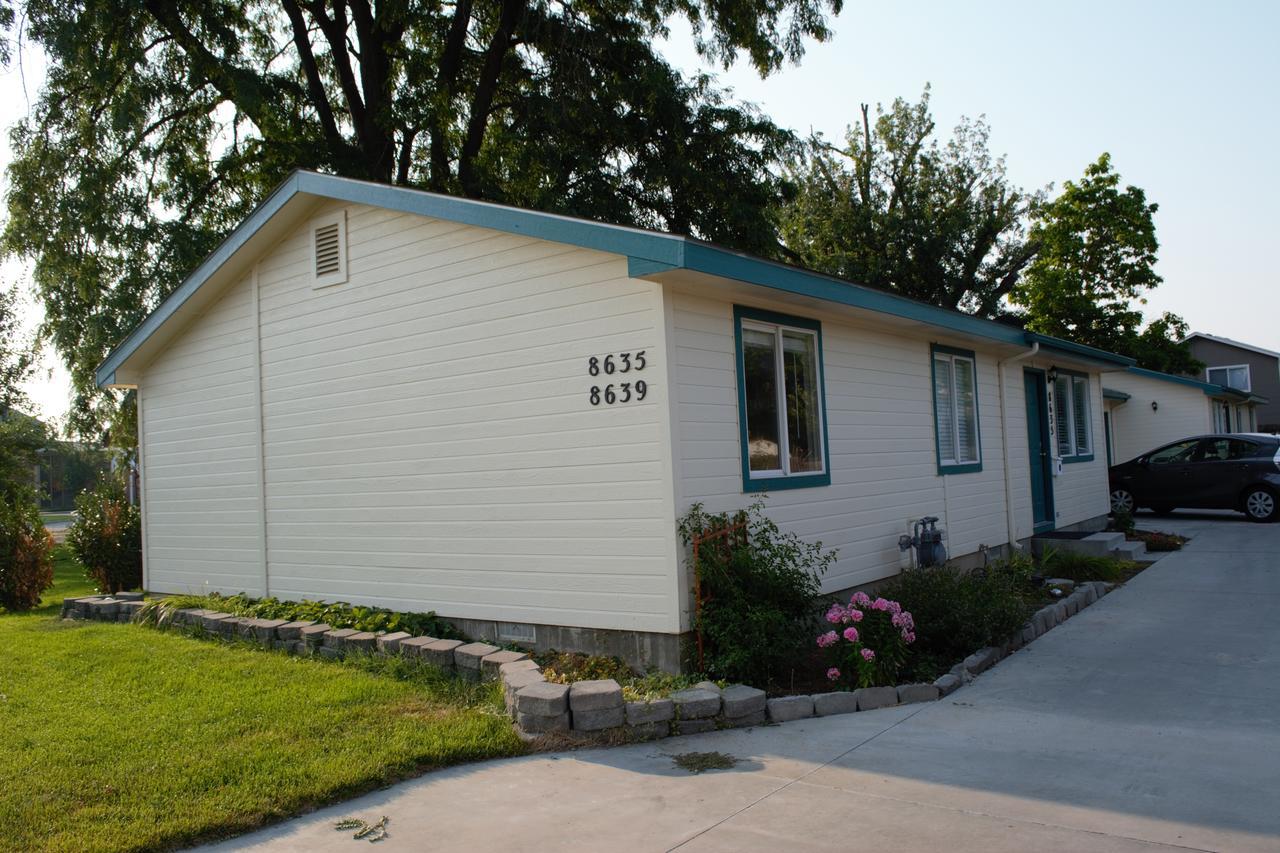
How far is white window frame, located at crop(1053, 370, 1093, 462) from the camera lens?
1484cm

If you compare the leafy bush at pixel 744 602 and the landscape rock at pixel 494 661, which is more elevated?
the leafy bush at pixel 744 602

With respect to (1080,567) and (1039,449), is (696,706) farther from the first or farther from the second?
(1039,449)

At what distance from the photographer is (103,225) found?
15.5 metres

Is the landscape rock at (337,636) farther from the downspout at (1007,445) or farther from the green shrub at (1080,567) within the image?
the downspout at (1007,445)

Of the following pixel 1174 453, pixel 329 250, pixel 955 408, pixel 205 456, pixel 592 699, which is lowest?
pixel 592 699

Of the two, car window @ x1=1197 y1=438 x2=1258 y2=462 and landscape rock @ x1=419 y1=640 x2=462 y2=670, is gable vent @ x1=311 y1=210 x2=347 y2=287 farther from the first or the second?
car window @ x1=1197 y1=438 x2=1258 y2=462

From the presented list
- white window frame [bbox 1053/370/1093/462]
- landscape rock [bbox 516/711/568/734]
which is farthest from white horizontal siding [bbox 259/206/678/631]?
white window frame [bbox 1053/370/1093/462]

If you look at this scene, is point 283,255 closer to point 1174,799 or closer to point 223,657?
point 223,657

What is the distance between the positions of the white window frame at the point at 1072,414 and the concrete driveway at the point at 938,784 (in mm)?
8078

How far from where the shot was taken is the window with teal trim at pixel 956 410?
1099 centimetres

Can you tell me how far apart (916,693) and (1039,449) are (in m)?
8.47

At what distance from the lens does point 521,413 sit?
7785 millimetres

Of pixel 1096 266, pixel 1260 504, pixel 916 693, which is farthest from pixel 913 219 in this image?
pixel 916 693

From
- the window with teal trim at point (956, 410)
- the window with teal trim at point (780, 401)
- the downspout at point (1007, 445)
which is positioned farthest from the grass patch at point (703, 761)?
the downspout at point (1007, 445)
